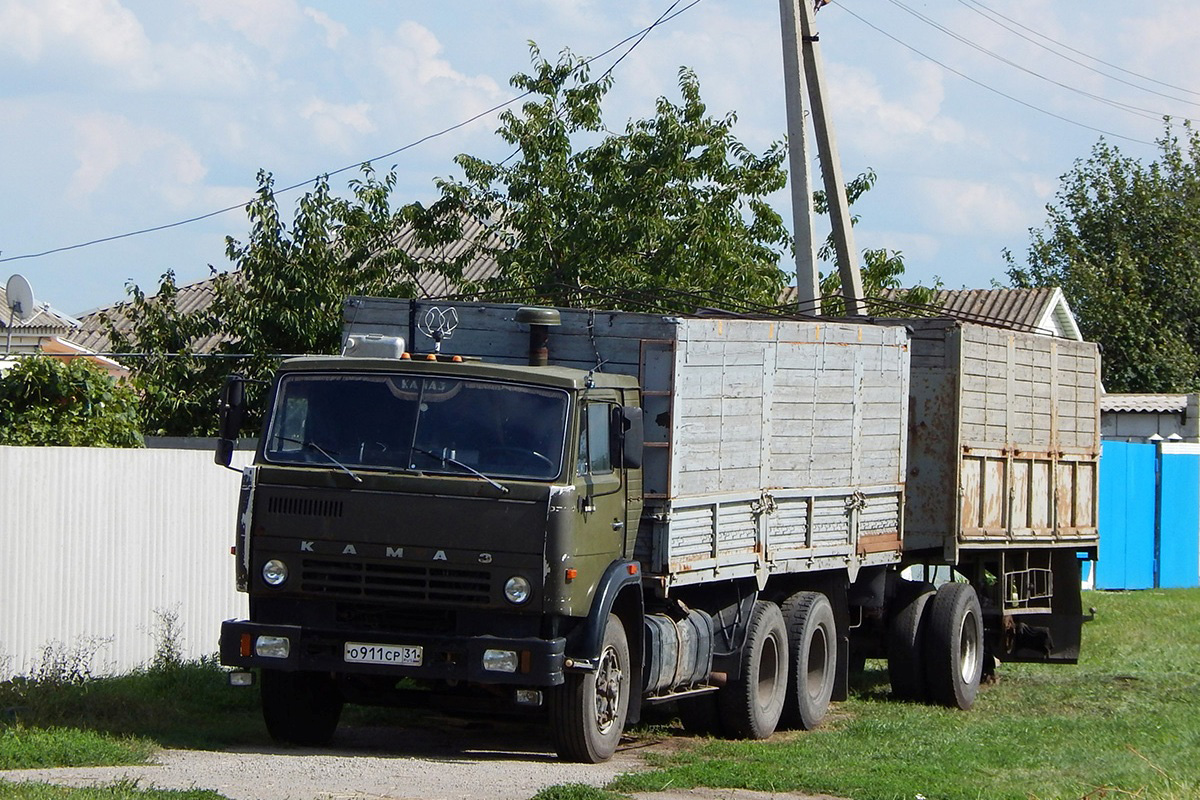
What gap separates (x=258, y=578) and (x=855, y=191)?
13710 millimetres

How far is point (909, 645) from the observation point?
14.1 metres

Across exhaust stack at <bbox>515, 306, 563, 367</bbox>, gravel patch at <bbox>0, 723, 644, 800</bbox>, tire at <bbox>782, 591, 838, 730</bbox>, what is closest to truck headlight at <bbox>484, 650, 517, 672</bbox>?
gravel patch at <bbox>0, 723, 644, 800</bbox>

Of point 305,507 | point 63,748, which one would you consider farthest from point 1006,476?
point 63,748

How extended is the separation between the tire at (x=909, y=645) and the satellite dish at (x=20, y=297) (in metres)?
11.0

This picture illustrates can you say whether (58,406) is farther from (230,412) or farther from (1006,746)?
(1006,746)

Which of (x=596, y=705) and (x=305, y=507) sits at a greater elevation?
(x=305, y=507)

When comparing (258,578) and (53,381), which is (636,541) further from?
(53,381)

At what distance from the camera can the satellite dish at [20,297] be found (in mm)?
19719

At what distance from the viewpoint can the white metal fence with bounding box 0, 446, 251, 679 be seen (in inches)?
472

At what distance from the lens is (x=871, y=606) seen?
1377cm

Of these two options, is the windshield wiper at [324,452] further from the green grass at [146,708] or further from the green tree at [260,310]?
the green tree at [260,310]

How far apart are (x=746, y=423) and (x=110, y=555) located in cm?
499

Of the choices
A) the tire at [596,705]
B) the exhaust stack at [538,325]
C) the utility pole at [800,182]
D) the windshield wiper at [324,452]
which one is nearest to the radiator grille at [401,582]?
the windshield wiper at [324,452]

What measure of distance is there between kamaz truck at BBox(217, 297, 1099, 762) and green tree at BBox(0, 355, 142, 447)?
3706 millimetres
